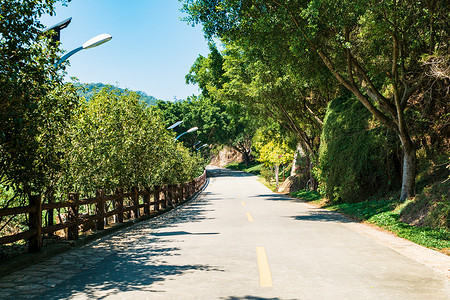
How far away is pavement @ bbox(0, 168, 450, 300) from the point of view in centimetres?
516

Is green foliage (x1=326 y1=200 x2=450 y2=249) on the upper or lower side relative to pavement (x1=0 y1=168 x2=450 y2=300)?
lower

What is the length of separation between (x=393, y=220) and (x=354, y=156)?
5.37m

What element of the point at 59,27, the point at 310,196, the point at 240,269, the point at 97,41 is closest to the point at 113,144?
the point at 97,41

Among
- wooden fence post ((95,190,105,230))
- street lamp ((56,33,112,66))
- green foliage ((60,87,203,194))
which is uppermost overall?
street lamp ((56,33,112,66))

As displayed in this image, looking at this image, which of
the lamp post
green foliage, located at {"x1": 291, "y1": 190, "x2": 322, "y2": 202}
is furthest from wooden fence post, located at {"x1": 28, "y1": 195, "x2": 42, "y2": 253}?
green foliage, located at {"x1": 291, "y1": 190, "x2": 322, "y2": 202}

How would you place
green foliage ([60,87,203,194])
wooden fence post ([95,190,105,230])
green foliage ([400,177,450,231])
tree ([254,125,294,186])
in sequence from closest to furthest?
green foliage ([400,177,450,231]), green foliage ([60,87,203,194]), wooden fence post ([95,190,105,230]), tree ([254,125,294,186])

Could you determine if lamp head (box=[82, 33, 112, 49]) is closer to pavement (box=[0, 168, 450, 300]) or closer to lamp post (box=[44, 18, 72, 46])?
lamp post (box=[44, 18, 72, 46])

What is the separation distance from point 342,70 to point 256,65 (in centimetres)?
582

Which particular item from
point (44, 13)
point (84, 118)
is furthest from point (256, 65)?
point (44, 13)

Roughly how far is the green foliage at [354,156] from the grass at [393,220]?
2.95 ft

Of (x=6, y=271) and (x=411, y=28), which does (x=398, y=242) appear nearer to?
(x=411, y=28)

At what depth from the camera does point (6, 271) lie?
660 cm

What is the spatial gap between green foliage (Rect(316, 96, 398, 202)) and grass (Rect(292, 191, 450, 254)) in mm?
898

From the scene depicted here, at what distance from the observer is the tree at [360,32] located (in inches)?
463
